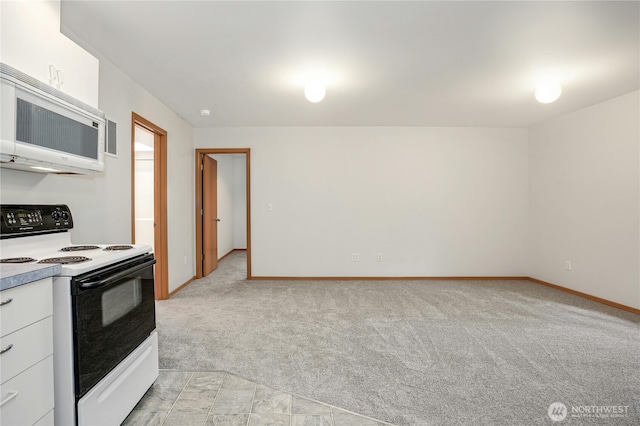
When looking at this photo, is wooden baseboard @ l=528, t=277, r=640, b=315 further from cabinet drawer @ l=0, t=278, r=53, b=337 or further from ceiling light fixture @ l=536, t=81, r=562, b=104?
cabinet drawer @ l=0, t=278, r=53, b=337

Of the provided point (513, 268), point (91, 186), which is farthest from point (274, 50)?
point (513, 268)

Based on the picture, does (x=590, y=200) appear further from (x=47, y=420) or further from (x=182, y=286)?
(x=182, y=286)

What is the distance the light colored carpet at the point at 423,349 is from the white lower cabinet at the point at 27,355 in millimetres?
1026

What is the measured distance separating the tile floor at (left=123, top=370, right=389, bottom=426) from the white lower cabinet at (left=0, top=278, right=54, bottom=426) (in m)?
0.57

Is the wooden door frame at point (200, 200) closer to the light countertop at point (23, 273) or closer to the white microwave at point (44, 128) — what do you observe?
the white microwave at point (44, 128)

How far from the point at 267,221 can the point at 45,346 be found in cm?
352

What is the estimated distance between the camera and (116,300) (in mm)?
1505

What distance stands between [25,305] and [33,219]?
2.71ft

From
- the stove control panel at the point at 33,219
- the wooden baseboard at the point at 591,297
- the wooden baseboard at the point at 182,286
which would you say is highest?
the stove control panel at the point at 33,219

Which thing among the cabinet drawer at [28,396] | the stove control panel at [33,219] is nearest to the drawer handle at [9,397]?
the cabinet drawer at [28,396]

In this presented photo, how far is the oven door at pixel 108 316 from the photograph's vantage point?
1263 millimetres

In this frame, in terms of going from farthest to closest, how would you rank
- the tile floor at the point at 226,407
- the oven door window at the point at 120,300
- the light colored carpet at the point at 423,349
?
the light colored carpet at the point at 423,349 → the tile floor at the point at 226,407 → the oven door window at the point at 120,300

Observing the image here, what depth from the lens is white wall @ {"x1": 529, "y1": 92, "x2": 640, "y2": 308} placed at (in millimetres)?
3318

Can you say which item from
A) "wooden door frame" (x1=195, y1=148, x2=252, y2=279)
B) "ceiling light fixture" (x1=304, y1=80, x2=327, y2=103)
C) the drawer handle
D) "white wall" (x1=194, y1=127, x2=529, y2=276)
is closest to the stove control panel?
the drawer handle
